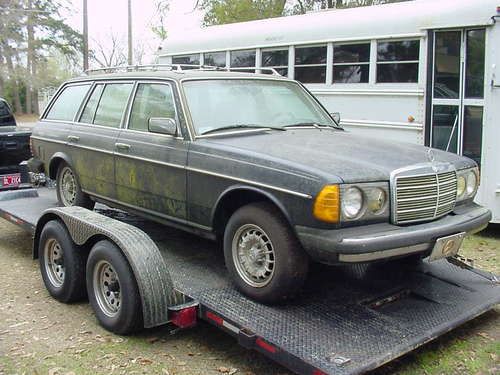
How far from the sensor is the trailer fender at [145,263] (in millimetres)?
4016

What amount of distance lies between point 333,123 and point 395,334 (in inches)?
99.6

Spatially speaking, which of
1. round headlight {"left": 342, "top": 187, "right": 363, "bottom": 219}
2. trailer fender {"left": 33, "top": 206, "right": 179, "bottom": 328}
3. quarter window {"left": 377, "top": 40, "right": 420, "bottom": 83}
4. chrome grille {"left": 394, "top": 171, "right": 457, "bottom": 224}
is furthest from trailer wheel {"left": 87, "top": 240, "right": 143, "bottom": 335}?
quarter window {"left": 377, "top": 40, "right": 420, "bottom": 83}

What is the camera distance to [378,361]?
3412 mm

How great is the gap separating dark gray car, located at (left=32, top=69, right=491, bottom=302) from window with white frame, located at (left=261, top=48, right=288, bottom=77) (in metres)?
3.83

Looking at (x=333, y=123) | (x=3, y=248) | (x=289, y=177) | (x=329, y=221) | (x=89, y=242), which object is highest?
(x=333, y=123)

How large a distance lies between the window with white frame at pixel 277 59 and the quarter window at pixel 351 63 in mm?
1048

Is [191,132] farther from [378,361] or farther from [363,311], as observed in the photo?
[378,361]

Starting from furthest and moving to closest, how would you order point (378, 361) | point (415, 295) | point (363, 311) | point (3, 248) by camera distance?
point (3, 248)
point (415, 295)
point (363, 311)
point (378, 361)

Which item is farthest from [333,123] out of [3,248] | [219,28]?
[219,28]

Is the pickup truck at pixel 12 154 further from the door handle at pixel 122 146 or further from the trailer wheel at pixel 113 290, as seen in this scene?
the trailer wheel at pixel 113 290

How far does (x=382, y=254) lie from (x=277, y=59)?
656cm

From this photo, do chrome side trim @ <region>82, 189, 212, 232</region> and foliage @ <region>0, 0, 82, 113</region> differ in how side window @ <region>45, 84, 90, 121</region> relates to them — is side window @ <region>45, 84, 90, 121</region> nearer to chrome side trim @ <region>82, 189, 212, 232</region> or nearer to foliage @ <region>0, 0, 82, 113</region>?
chrome side trim @ <region>82, 189, 212, 232</region>

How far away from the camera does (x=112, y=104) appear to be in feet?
19.3

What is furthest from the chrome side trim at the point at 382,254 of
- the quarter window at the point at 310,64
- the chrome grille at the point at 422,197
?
the quarter window at the point at 310,64
